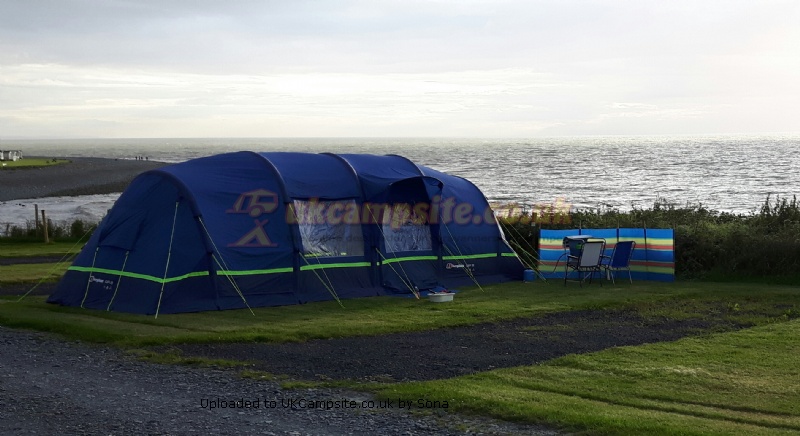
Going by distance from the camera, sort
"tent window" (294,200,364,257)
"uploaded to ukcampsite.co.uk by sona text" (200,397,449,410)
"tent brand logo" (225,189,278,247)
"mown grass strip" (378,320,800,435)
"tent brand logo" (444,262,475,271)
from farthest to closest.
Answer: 1. "tent brand logo" (444,262,475,271)
2. "tent window" (294,200,364,257)
3. "tent brand logo" (225,189,278,247)
4. "uploaded to ukcampsite.co.uk by sona text" (200,397,449,410)
5. "mown grass strip" (378,320,800,435)

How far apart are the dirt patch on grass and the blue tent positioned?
3.00 m

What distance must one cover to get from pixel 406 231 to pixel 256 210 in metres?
3.08

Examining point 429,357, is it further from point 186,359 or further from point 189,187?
point 189,187

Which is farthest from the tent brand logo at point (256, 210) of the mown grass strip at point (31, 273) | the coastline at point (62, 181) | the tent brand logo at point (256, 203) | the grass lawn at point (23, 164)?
the grass lawn at point (23, 164)

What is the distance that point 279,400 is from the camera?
8.51m

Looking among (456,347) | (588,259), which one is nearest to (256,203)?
(456,347)

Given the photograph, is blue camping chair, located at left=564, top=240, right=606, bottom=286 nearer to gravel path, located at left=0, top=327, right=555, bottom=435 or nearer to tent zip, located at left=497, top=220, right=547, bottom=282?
tent zip, located at left=497, top=220, right=547, bottom=282

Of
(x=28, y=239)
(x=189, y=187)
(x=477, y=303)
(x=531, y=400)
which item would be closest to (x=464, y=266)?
(x=477, y=303)

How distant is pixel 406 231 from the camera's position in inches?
671

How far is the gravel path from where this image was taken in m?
7.50

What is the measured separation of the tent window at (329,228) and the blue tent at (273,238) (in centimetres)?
2

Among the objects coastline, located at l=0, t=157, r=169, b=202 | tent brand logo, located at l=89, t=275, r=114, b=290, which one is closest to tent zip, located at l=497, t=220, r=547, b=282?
tent brand logo, located at l=89, t=275, r=114, b=290

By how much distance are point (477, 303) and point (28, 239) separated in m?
16.6

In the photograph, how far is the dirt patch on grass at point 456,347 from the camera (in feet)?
33.1
